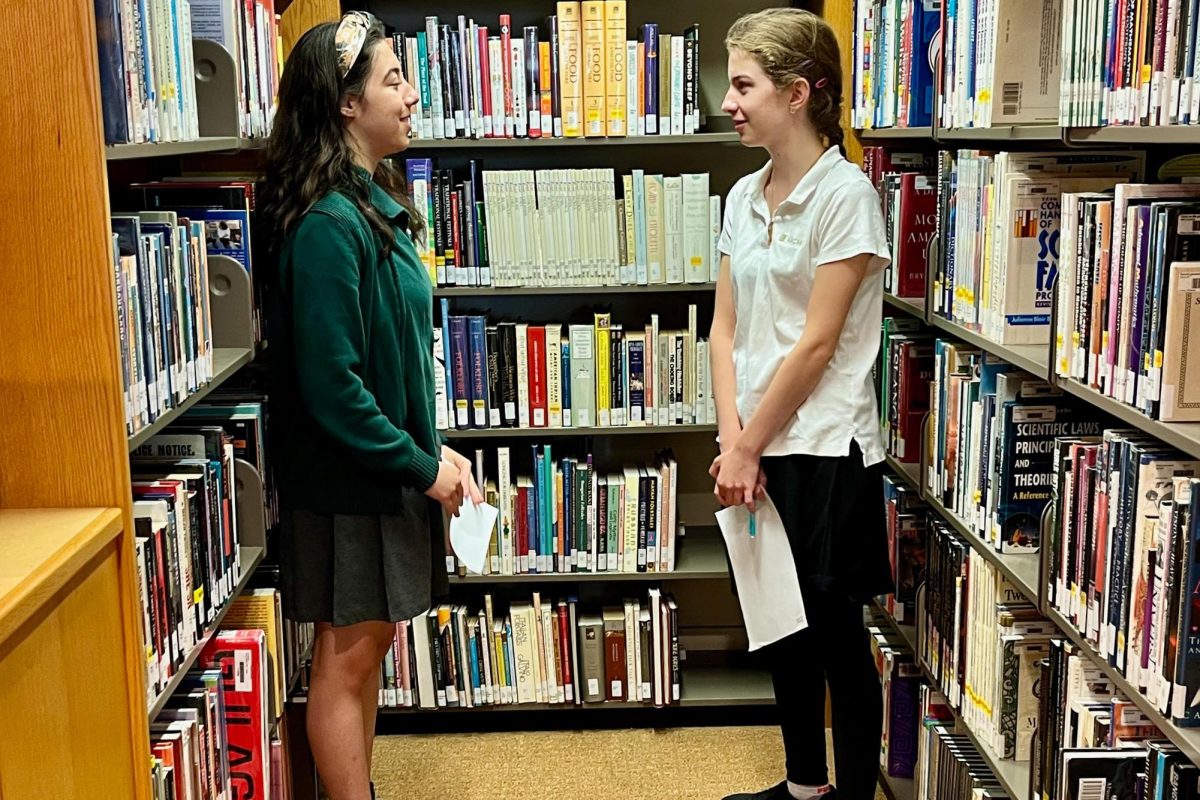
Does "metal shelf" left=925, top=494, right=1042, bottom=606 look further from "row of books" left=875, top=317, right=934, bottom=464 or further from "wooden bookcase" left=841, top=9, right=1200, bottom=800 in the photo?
"row of books" left=875, top=317, right=934, bottom=464

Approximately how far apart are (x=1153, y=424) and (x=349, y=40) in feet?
4.83

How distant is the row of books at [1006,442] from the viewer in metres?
2.19

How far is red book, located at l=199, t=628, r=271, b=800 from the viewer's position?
2.24m

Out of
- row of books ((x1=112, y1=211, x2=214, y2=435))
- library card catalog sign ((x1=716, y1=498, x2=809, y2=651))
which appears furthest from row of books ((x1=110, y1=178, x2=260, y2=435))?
library card catalog sign ((x1=716, y1=498, x2=809, y2=651))

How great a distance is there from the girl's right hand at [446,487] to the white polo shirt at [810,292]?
23.2 inches

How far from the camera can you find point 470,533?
2451 mm

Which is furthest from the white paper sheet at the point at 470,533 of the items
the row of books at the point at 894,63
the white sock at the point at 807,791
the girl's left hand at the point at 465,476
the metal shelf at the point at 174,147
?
the row of books at the point at 894,63

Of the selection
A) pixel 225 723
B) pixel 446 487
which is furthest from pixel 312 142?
pixel 225 723

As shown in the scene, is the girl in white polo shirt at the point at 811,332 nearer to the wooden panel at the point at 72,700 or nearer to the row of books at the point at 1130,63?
the row of books at the point at 1130,63

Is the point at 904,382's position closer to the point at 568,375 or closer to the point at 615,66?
the point at 568,375

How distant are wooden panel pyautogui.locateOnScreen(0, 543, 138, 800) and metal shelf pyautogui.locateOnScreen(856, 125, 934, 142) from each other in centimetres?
184

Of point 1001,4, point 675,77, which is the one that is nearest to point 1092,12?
point 1001,4

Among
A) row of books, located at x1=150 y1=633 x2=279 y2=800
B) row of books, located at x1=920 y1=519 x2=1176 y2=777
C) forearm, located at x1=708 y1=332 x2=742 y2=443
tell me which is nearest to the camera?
row of books, located at x1=920 y1=519 x2=1176 y2=777

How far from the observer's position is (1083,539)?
187 cm
